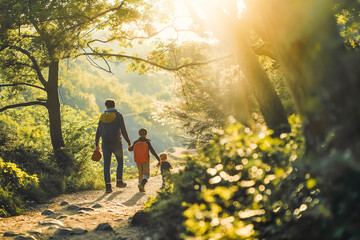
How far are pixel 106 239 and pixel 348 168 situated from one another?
3.87 metres

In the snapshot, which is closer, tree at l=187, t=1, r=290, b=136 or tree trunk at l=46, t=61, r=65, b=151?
tree at l=187, t=1, r=290, b=136

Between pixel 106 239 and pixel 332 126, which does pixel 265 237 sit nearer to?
pixel 332 126

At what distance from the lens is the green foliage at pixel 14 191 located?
5.90m

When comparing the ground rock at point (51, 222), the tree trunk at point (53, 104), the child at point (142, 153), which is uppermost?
the tree trunk at point (53, 104)

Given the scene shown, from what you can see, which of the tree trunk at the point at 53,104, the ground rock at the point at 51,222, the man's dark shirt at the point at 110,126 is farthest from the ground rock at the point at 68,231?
the tree trunk at the point at 53,104

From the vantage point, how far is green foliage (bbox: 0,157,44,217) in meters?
5.90

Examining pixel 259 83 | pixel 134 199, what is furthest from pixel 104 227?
pixel 259 83

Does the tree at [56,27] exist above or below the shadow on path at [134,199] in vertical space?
above

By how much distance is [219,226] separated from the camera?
8.18ft

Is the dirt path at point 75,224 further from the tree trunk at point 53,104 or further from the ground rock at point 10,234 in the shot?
the tree trunk at point 53,104

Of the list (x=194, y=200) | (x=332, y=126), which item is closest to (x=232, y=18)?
(x=194, y=200)

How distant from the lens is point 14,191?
7.08 metres

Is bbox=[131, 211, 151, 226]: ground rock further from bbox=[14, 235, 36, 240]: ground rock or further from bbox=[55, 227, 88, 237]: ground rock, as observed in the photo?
bbox=[14, 235, 36, 240]: ground rock

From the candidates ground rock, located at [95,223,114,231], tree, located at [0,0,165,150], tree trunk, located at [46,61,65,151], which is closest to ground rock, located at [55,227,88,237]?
ground rock, located at [95,223,114,231]
